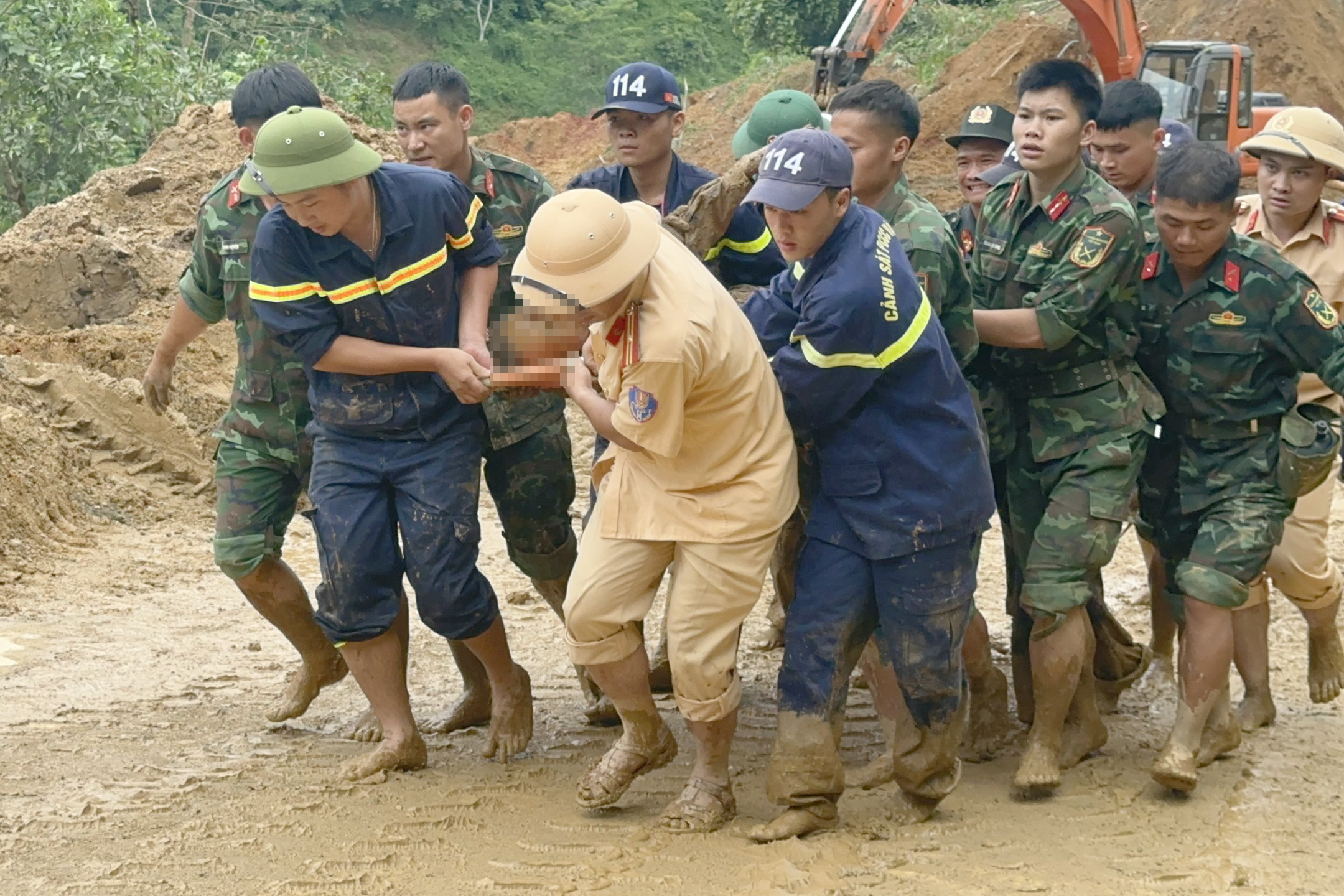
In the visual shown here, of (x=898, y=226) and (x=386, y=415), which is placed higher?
(x=898, y=226)

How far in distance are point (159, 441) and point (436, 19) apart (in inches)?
864

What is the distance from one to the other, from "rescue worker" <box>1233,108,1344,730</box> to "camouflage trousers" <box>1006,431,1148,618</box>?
816 mm

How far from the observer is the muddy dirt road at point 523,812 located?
13.1ft

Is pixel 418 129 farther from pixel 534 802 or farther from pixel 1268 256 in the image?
pixel 1268 256

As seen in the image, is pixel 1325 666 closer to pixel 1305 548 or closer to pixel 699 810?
pixel 1305 548

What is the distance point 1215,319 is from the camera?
472 centimetres

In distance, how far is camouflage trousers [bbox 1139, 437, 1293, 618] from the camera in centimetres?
462

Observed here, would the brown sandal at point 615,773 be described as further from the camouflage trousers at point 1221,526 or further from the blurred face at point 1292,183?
the blurred face at point 1292,183

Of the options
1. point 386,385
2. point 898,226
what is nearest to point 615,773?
point 386,385

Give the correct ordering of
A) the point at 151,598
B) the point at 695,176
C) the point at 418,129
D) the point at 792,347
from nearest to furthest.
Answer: the point at 792,347 < the point at 418,129 < the point at 695,176 < the point at 151,598

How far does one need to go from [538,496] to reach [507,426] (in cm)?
30

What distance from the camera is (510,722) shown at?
505 centimetres

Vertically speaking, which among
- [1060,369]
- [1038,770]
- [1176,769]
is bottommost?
[1038,770]

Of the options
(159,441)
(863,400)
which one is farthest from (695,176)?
(159,441)
